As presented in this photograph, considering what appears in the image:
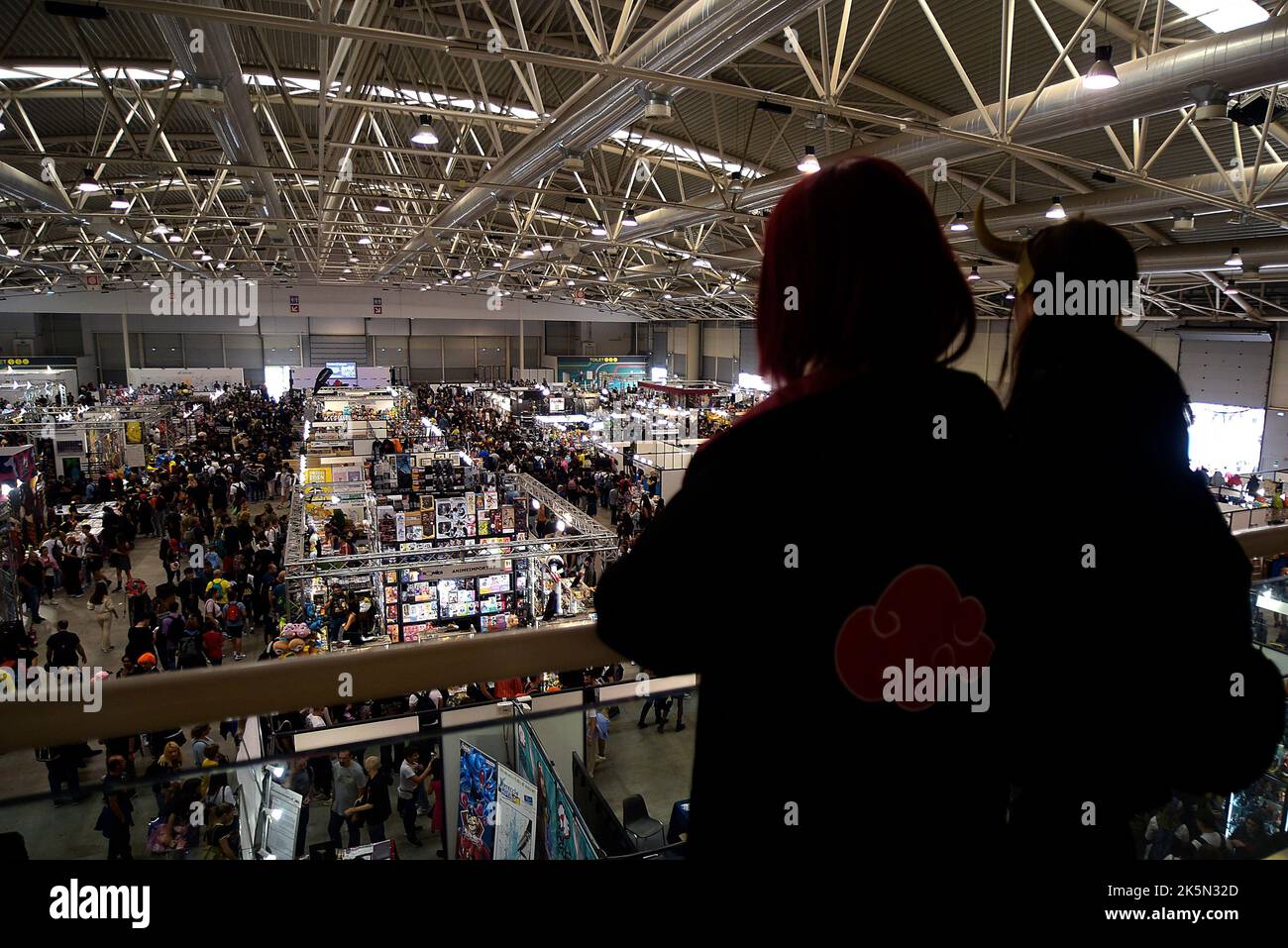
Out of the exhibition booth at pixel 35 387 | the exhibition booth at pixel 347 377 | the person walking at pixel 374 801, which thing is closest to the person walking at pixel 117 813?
the person walking at pixel 374 801

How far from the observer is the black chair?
159cm

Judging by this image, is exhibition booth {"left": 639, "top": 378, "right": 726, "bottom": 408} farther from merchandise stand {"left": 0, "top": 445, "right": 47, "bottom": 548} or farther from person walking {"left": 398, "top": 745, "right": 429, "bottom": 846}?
person walking {"left": 398, "top": 745, "right": 429, "bottom": 846}

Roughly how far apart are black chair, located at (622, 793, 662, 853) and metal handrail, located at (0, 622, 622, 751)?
0.57 metres

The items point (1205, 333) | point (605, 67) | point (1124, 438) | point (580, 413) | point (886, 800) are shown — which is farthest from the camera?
point (580, 413)

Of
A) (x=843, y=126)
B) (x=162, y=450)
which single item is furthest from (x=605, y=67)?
(x=162, y=450)

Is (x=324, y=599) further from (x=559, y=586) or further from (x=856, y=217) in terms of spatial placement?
(x=856, y=217)

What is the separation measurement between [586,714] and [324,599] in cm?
1104

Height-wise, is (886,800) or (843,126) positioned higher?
(843,126)

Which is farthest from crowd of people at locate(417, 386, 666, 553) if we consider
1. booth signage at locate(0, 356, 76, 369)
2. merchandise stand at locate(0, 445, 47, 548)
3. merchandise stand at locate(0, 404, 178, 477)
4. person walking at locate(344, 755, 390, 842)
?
booth signage at locate(0, 356, 76, 369)

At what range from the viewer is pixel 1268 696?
88cm

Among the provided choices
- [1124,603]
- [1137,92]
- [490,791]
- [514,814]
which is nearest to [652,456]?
[1137,92]

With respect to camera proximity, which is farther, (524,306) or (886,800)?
(524,306)

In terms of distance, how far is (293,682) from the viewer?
3.76 ft
